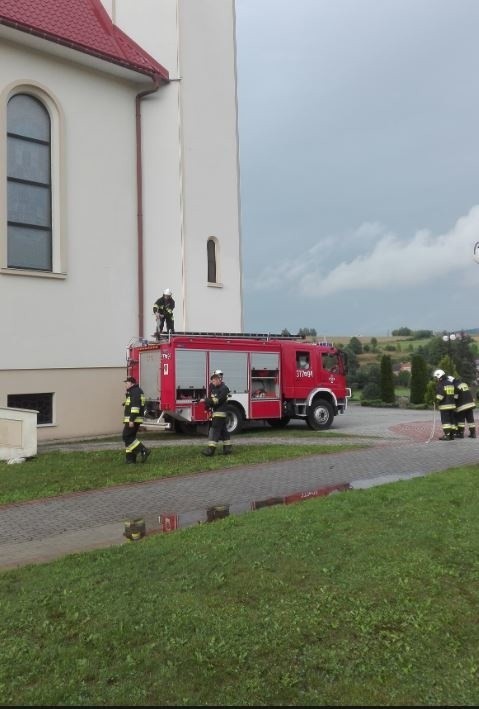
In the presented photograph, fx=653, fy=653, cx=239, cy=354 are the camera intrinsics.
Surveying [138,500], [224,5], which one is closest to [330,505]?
[138,500]

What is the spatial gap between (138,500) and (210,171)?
1490 centimetres

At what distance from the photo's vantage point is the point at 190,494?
30.5 ft

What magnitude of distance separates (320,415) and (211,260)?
6.54m

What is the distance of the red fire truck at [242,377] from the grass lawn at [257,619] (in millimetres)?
9993

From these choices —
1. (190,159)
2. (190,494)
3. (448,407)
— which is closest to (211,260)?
(190,159)

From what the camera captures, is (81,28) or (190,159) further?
(190,159)

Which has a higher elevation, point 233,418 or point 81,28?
point 81,28

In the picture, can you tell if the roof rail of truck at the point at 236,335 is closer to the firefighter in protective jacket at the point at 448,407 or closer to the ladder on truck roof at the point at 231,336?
the ladder on truck roof at the point at 231,336

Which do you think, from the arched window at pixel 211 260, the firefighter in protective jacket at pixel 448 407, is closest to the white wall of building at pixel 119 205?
the arched window at pixel 211 260

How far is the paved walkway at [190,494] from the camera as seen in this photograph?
700 cm

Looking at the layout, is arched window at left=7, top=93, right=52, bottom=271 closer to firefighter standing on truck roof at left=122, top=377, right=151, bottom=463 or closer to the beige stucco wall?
the beige stucco wall

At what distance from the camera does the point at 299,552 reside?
5766 mm

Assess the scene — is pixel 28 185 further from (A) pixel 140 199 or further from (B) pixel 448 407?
(B) pixel 448 407

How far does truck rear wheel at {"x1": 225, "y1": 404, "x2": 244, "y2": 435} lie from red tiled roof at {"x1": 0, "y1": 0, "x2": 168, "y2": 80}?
10.4m
